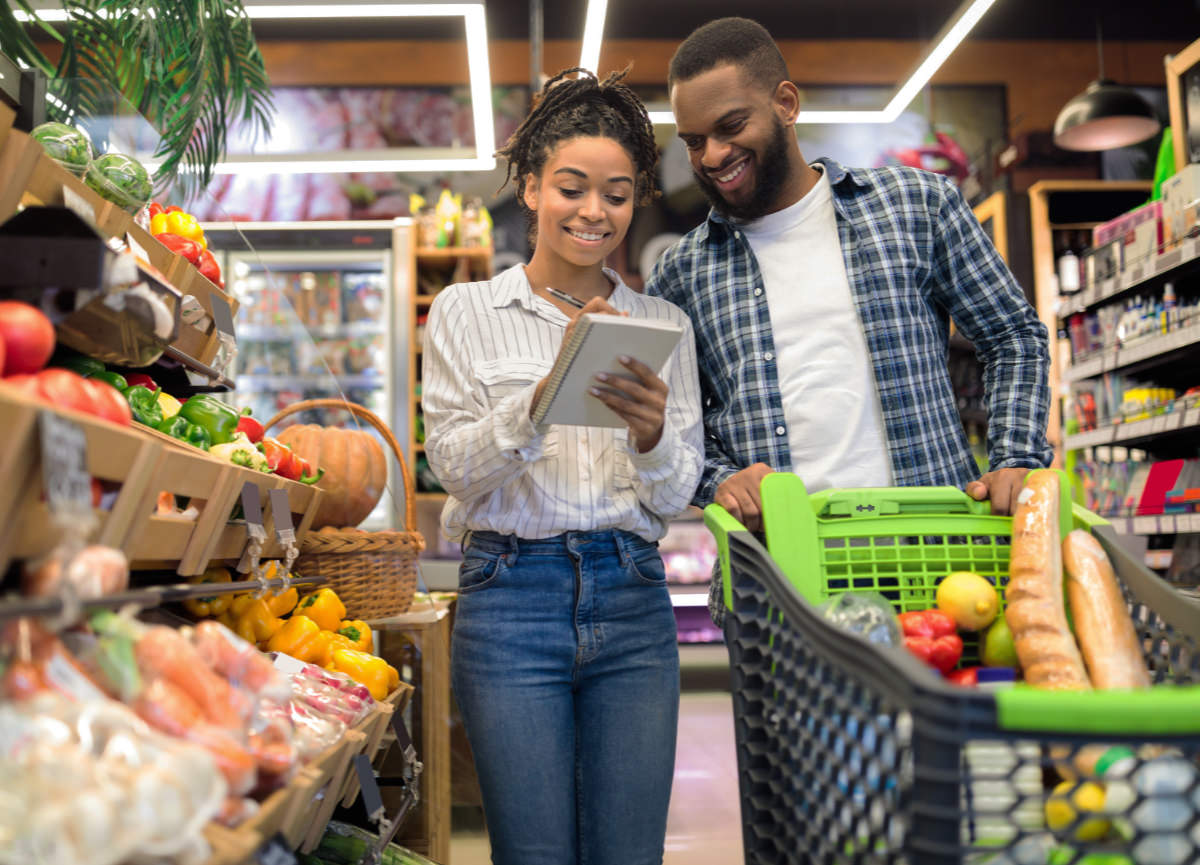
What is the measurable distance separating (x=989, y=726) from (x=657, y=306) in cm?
123

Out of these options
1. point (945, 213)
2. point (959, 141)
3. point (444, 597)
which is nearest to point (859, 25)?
point (959, 141)

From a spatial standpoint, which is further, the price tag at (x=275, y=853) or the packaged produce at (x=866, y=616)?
the packaged produce at (x=866, y=616)

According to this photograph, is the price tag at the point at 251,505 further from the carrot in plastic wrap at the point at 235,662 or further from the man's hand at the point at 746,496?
the man's hand at the point at 746,496

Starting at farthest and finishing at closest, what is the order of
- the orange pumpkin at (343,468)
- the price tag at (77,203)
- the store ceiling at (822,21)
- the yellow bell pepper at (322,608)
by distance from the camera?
the store ceiling at (822,21) < the orange pumpkin at (343,468) < the yellow bell pepper at (322,608) < the price tag at (77,203)

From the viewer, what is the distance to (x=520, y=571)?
164 centimetres

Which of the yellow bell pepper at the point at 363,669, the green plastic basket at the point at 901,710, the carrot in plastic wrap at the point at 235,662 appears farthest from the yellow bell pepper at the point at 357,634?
the carrot in plastic wrap at the point at 235,662

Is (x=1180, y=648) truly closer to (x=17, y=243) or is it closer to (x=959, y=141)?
(x=17, y=243)

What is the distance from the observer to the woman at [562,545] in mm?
1571

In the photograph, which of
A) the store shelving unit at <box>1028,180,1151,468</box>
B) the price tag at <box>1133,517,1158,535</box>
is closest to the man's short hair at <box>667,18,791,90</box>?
the price tag at <box>1133,517,1158,535</box>

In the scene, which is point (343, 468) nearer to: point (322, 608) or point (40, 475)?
point (322, 608)

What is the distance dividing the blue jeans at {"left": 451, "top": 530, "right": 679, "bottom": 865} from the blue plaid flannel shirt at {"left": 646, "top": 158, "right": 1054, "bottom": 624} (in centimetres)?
21

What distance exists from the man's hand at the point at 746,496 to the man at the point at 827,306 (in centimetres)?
27

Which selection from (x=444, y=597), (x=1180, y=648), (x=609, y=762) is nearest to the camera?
(x=1180, y=648)

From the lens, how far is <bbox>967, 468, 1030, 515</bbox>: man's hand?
1426mm
